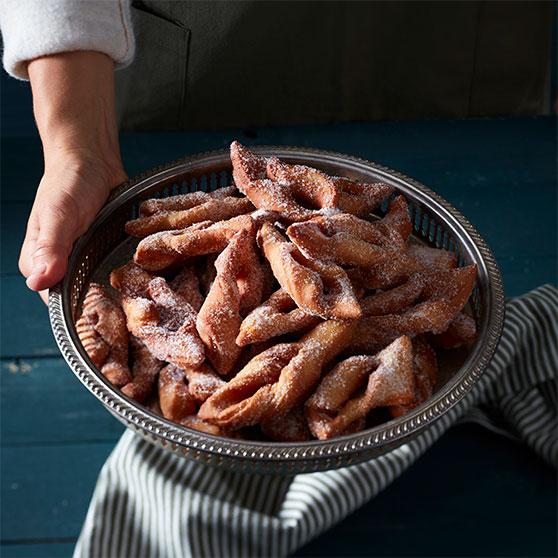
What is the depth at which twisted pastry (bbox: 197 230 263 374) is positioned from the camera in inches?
27.2

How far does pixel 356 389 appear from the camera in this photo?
693 mm

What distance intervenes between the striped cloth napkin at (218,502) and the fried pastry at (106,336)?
0.95ft

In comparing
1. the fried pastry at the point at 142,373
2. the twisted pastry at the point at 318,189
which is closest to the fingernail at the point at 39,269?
the fried pastry at the point at 142,373

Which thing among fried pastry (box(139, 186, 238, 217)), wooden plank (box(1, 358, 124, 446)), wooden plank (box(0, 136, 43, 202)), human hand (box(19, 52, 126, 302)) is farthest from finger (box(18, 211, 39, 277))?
wooden plank (box(0, 136, 43, 202))

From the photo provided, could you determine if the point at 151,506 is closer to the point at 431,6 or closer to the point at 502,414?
the point at 502,414

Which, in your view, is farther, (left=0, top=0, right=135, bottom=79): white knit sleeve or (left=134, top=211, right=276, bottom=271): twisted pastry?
(left=0, top=0, right=135, bottom=79): white knit sleeve

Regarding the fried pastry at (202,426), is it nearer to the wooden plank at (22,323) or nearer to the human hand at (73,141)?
the human hand at (73,141)

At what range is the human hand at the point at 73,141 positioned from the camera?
2.80 ft

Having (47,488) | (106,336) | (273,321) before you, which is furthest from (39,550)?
(273,321)

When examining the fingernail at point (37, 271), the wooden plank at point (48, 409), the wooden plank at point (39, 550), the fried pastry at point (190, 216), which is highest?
the fried pastry at point (190, 216)

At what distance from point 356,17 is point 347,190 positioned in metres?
0.53

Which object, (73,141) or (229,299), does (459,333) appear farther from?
(73,141)

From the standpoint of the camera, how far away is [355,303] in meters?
0.67

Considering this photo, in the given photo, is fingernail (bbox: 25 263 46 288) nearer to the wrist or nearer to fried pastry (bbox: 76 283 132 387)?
fried pastry (bbox: 76 283 132 387)
